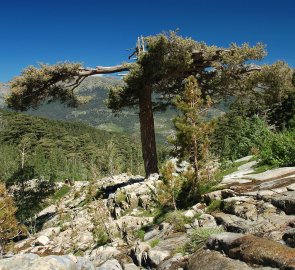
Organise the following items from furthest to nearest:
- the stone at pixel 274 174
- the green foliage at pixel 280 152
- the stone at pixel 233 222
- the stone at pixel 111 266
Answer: the green foliage at pixel 280 152, the stone at pixel 274 174, the stone at pixel 111 266, the stone at pixel 233 222

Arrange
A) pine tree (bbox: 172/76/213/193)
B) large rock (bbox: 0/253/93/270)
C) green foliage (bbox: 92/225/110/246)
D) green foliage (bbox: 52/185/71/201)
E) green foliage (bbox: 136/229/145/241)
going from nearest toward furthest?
large rock (bbox: 0/253/93/270) < green foliage (bbox: 136/229/145/241) < pine tree (bbox: 172/76/213/193) < green foliage (bbox: 92/225/110/246) < green foliage (bbox: 52/185/71/201)

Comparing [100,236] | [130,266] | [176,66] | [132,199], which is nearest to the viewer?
[130,266]

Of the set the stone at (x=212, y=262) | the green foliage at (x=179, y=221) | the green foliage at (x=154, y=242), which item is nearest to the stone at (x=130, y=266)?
the green foliage at (x=154, y=242)

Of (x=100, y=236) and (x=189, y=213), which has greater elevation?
(x=189, y=213)

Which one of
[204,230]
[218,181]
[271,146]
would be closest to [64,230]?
[218,181]

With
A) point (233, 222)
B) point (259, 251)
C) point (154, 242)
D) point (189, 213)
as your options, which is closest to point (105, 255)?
point (154, 242)

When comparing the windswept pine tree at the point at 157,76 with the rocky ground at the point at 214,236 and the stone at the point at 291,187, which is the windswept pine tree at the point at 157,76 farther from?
the stone at the point at 291,187

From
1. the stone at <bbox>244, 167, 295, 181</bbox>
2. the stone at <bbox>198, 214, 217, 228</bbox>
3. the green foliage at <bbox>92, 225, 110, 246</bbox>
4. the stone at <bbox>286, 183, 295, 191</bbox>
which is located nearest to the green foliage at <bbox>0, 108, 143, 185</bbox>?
the green foliage at <bbox>92, 225, 110, 246</bbox>

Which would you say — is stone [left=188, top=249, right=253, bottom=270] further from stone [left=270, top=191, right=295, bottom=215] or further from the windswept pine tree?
the windswept pine tree

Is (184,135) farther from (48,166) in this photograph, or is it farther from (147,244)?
(48,166)

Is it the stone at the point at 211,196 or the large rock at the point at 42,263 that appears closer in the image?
the large rock at the point at 42,263

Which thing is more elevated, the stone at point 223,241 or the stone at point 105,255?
the stone at point 223,241

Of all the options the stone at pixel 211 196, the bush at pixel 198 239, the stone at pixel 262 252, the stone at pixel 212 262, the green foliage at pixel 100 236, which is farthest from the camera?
the green foliage at pixel 100 236

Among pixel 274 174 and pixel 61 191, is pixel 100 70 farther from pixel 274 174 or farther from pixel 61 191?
pixel 61 191
